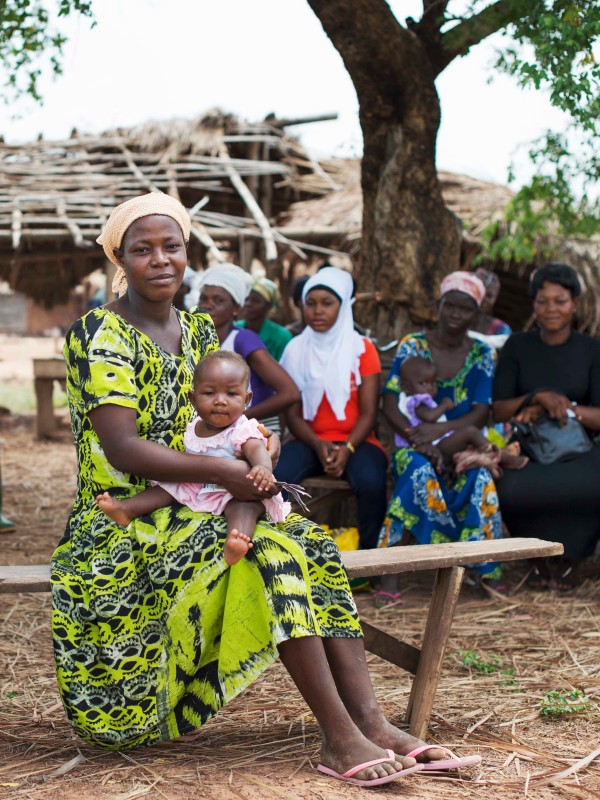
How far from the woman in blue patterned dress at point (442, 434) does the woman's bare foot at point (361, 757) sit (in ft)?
7.96

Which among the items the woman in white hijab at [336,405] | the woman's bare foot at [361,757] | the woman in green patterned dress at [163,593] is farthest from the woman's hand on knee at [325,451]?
the woman's bare foot at [361,757]

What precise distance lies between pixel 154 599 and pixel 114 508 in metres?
0.33

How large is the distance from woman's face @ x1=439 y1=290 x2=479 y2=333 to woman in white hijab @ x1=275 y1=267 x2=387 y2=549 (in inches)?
18.5

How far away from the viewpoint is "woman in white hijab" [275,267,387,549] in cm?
546

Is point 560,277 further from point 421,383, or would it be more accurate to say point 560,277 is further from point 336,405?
point 336,405

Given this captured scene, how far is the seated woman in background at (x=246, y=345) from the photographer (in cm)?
550

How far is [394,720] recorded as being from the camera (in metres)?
3.53

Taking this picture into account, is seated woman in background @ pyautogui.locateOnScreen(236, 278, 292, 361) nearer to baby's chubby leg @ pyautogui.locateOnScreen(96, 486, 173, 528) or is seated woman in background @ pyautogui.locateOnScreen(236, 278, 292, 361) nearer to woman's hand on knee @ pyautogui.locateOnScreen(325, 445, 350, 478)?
woman's hand on knee @ pyautogui.locateOnScreen(325, 445, 350, 478)

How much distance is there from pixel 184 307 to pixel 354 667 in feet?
15.4

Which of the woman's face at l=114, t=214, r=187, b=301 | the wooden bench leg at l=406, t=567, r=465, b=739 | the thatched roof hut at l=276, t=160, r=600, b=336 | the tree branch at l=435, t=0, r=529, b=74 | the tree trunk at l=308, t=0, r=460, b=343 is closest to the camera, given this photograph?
the woman's face at l=114, t=214, r=187, b=301

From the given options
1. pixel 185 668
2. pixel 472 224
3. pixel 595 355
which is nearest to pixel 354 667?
pixel 185 668

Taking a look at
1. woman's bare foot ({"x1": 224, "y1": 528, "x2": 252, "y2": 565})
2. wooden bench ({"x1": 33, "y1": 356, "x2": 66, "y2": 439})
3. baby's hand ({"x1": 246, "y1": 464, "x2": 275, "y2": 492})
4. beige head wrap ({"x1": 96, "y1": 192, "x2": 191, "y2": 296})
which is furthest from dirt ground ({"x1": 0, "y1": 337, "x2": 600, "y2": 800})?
wooden bench ({"x1": 33, "y1": 356, "x2": 66, "y2": 439})

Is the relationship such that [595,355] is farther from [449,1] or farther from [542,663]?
[449,1]

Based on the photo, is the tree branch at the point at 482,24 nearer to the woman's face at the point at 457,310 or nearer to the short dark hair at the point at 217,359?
the woman's face at the point at 457,310
